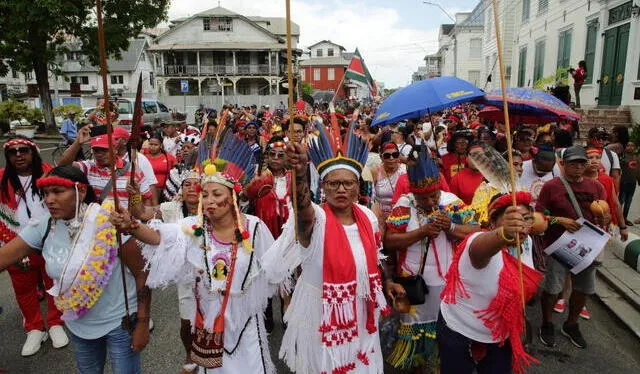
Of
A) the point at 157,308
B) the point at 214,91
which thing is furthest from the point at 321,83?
the point at 157,308

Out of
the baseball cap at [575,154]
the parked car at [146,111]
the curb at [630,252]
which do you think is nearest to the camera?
the baseball cap at [575,154]

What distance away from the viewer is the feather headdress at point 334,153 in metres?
2.67

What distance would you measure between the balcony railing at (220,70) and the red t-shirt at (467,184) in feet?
141

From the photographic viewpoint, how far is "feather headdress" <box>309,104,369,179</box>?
2.67m

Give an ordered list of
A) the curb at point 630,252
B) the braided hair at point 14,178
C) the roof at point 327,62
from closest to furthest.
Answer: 1. the braided hair at point 14,178
2. the curb at point 630,252
3. the roof at point 327,62

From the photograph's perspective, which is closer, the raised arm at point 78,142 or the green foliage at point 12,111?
the raised arm at point 78,142

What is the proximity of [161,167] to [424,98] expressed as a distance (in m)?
3.73

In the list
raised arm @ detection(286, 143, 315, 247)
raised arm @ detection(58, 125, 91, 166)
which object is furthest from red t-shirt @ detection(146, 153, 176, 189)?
raised arm @ detection(286, 143, 315, 247)

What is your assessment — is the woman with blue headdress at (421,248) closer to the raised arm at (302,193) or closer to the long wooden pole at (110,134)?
the raised arm at (302,193)

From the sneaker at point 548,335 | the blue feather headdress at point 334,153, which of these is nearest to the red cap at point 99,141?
the blue feather headdress at point 334,153

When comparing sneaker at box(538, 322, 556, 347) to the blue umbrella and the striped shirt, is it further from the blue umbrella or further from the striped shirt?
the striped shirt

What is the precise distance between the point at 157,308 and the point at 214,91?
1664 inches

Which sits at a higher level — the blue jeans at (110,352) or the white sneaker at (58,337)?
the blue jeans at (110,352)

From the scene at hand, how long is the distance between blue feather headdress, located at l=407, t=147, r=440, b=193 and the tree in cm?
1898
